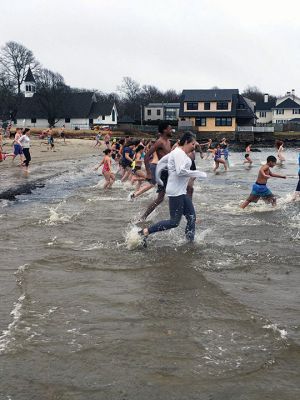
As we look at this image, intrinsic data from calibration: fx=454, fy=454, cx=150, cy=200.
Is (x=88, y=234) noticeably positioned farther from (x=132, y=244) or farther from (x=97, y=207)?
(x=97, y=207)

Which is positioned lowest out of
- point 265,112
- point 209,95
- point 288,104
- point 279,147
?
point 279,147

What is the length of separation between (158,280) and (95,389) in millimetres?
2512

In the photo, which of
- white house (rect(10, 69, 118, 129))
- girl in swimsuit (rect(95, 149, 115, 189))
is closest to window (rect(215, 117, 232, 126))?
white house (rect(10, 69, 118, 129))

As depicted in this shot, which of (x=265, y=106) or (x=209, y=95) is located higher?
(x=265, y=106)

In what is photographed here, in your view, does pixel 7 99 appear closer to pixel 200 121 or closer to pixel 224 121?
pixel 200 121

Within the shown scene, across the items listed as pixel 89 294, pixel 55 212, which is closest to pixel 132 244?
pixel 89 294

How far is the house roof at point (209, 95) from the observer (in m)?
73.1

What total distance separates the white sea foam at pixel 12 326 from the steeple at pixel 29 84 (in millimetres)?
81695

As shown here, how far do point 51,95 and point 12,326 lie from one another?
72552 millimetres

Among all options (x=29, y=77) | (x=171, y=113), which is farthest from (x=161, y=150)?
(x=171, y=113)

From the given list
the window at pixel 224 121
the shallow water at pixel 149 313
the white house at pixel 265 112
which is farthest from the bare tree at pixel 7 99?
the shallow water at pixel 149 313

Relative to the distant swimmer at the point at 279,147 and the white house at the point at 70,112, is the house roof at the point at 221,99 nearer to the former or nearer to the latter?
the white house at the point at 70,112

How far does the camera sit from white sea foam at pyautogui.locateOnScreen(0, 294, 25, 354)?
13.0 ft

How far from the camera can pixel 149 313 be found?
4.70 meters
